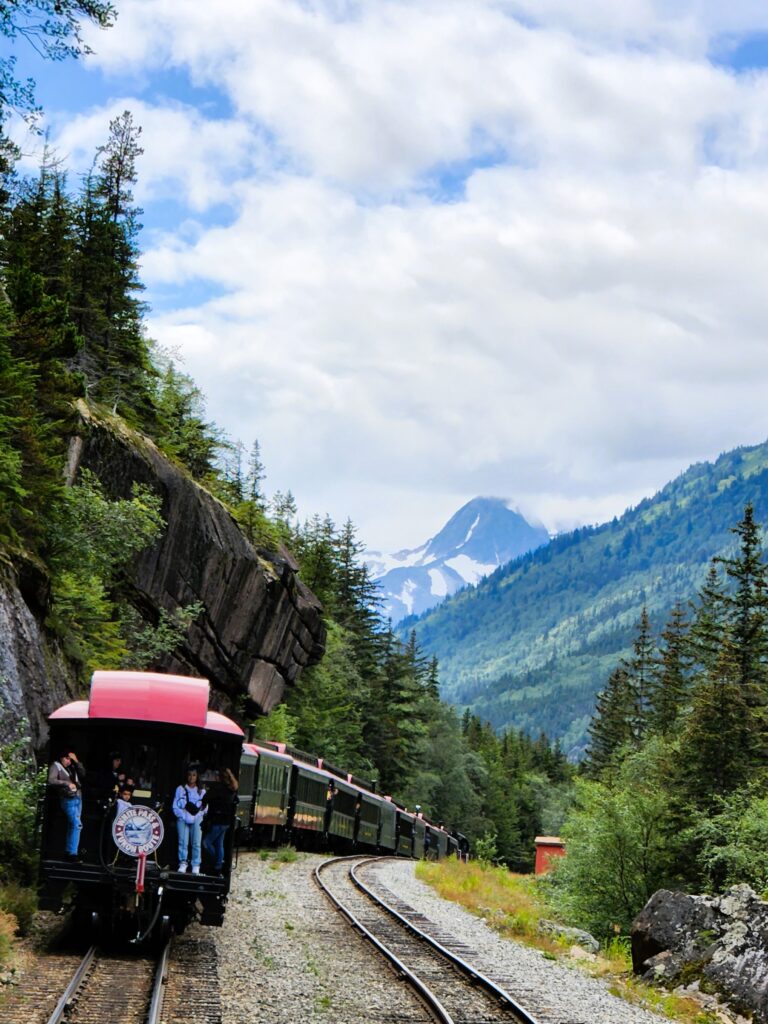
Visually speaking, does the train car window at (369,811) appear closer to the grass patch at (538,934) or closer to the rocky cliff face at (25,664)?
the grass patch at (538,934)

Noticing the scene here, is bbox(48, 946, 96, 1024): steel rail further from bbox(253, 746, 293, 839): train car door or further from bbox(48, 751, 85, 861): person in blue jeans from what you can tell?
bbox(253, 746, 293, 839): train car door

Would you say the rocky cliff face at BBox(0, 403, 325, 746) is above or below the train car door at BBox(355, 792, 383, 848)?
above

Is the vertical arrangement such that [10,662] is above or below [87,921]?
above

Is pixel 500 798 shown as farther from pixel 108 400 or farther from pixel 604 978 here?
pixel 604 978

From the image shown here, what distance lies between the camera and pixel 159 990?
12195 mm

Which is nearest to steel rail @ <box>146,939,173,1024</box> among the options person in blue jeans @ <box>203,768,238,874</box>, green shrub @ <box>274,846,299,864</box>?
person in blue jeans @ <box>203,768,238,874</box>

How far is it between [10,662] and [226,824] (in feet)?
22.0

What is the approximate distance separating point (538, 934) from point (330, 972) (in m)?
8.78

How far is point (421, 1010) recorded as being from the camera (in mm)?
12883

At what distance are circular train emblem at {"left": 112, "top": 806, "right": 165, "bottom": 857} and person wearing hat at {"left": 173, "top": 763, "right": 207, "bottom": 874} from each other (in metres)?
0.28

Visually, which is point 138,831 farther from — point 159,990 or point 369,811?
point 369,811

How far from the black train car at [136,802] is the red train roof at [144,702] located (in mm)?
14

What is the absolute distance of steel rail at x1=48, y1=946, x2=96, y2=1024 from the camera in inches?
423

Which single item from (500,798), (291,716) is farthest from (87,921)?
(500,798)
